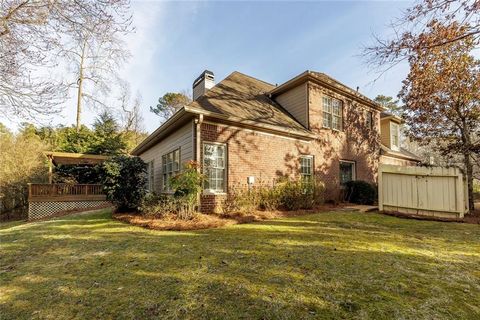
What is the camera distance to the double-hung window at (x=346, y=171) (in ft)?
41.8

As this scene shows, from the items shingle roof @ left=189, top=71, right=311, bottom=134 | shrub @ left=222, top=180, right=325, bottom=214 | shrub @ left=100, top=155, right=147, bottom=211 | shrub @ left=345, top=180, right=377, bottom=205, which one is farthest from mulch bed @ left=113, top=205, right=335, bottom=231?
shrub @ left=345, top=180, right=377, bottom=205

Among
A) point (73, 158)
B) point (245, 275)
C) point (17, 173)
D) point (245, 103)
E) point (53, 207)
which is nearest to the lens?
point (245, 275)

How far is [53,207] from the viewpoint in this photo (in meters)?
13.0

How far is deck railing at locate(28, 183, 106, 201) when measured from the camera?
41.0ft

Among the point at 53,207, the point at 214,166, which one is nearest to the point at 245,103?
the point at 214,166

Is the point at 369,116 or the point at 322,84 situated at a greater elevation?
the point at 322,84

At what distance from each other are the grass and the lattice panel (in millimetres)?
8470

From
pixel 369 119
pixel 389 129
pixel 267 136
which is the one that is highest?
pixel 369 119

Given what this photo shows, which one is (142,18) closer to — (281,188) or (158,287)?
(158,287)

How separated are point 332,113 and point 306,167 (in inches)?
135

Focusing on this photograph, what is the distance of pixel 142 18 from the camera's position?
20.2ft

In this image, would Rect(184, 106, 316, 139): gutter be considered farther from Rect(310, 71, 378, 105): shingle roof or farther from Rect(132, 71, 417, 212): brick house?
Rect(310, 71, 378, 105): shingle roof

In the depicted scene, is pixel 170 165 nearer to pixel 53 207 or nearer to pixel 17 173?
pixel 53 207

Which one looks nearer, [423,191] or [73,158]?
[423,191]
